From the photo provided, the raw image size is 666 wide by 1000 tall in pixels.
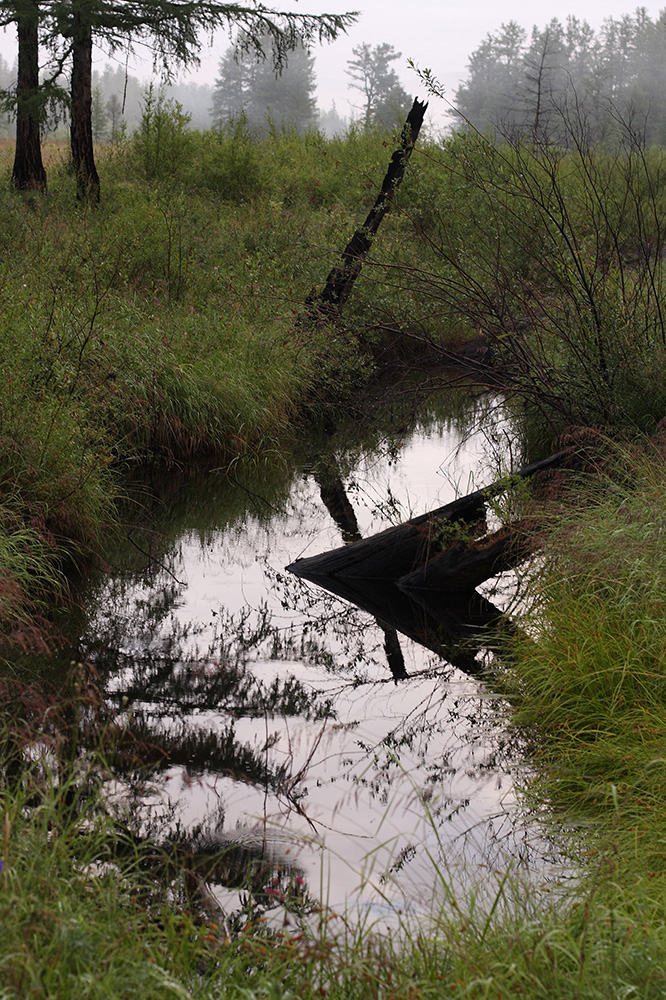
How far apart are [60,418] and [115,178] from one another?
42.1 feet

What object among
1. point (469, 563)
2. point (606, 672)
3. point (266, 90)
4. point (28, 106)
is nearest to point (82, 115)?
point (28, 106)

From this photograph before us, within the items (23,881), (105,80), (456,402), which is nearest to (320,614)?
(23,881)

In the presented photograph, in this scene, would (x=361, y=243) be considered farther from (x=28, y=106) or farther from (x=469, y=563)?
(x=28, y=106)

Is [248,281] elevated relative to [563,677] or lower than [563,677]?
elevated

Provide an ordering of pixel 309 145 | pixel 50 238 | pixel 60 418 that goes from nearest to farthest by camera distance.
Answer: pixel 60 418, pixel 50 238, pixel 309 145

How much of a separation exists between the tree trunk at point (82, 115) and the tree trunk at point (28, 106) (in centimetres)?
59

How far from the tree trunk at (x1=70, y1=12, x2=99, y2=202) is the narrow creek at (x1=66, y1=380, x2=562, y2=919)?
9.77m

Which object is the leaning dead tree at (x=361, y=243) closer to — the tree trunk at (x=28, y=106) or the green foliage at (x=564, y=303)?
the green foliage at (x=564, y=303)

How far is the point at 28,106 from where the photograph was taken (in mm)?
13953

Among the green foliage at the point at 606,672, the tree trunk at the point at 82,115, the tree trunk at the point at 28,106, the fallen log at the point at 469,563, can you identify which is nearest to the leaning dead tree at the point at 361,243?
the fallen log at the point at 469,563

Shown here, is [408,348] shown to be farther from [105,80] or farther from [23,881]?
[105,80]

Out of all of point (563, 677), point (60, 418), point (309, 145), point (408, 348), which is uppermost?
point (309, 145)

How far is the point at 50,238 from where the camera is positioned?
10.6 meters

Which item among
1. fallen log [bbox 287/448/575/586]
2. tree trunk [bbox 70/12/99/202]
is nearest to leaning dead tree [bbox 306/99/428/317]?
fallen log [bbox 287/448/575/586]
